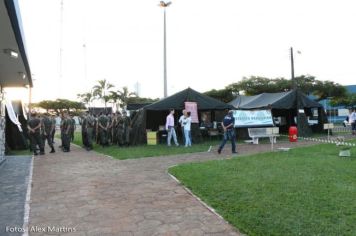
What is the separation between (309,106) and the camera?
2153 centimetres

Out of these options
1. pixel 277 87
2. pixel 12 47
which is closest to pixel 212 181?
pixel 12 47

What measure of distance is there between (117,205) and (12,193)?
97.6 inches

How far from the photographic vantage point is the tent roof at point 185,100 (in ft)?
59.2

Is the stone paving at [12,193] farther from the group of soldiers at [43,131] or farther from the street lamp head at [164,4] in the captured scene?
the street lamp head at [164,4]

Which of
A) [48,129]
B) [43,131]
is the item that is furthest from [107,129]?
[43,131]

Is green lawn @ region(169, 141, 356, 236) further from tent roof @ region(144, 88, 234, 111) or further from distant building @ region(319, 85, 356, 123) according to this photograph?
distant building @ region(319, 85, 356, 123)

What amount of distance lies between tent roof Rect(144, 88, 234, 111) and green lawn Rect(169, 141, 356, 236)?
8.23 meters

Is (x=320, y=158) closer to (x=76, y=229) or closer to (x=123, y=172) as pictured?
(x=123, y=172)

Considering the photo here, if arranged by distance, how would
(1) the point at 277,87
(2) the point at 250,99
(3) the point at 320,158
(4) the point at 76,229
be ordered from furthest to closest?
1. (1) the point at 277,87
2. (2) the point at 250,99
3. (3) the point at 320,158
4. (4) the point at 76,229

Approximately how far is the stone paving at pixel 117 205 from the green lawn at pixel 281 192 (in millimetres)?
392

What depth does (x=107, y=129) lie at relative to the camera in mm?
17109

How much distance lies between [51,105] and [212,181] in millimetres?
68519

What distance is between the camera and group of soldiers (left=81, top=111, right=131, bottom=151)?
54.3 ft

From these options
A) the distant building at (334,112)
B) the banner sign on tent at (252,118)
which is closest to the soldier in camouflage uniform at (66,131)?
the banner sign on tent at (252,118)
